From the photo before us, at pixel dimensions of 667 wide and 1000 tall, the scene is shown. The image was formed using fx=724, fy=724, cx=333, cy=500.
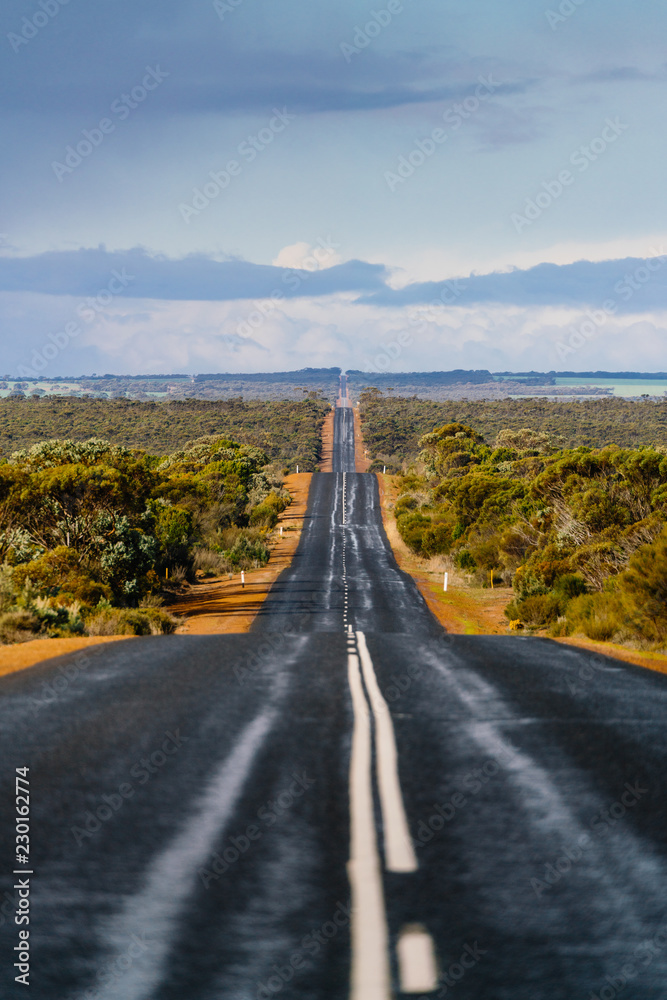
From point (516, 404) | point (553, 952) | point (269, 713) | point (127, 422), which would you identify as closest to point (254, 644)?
point (269, 713)

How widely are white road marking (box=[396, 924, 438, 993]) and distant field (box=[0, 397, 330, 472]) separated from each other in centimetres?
8864

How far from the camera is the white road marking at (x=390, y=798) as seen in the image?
355cm

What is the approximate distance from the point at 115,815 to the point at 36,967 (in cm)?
129

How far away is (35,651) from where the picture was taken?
9.45 metres

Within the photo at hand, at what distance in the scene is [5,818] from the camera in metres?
4.00

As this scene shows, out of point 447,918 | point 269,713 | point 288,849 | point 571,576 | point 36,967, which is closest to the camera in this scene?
point 36,967

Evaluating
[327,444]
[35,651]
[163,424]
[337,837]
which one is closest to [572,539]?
[35,651]

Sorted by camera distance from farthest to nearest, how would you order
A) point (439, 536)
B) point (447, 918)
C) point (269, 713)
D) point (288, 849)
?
point (439, 536) → point (269, 713) → point (288, 849) → point (447, 918)

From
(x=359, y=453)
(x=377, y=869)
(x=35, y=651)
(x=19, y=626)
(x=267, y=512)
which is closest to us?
(x=377, y=869)

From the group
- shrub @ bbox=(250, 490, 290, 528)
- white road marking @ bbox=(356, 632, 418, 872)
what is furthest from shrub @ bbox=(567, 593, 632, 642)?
shrub @ bbox=(250, 490, 290, 528)

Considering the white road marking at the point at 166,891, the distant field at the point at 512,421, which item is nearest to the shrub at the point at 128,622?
the white road marking at the point at 166,891

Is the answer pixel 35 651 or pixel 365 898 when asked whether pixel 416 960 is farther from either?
pixel 35 651

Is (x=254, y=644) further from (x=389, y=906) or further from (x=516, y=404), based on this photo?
(x=516, y=404)

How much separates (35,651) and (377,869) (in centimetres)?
728
